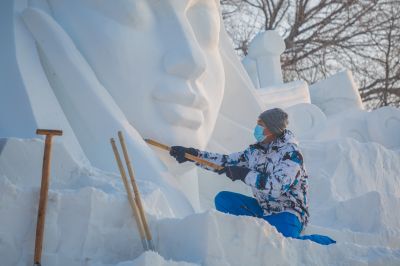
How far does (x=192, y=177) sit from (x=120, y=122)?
61 centimetres

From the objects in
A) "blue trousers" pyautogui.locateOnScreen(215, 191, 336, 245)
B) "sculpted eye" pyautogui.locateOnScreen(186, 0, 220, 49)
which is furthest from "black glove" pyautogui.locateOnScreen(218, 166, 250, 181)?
"sculpted eye" pyautogui.locateOnScreen(186, 0, 220, 49)

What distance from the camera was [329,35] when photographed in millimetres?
12891

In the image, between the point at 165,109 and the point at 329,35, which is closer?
the point at 165,109

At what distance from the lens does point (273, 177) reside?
2883mm

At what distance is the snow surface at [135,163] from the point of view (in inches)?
85.7

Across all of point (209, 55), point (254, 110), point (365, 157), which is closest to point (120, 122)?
point (209, 55)

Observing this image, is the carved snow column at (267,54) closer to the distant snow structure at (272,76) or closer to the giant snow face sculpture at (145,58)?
the distant snow structure at (272,76)

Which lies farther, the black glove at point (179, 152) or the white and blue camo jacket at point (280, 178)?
the black glove at point (179, 152)

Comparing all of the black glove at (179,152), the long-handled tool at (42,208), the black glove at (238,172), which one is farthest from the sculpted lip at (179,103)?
the long-handled tool at (42,208)

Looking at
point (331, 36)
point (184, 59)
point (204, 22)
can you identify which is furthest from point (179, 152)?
point (331, 36)

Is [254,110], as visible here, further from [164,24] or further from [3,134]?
[3,134]

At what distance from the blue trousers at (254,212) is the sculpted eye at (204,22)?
2.75 feet

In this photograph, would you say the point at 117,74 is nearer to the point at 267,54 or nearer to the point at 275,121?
the point at 275,121

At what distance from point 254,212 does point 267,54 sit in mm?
3208
